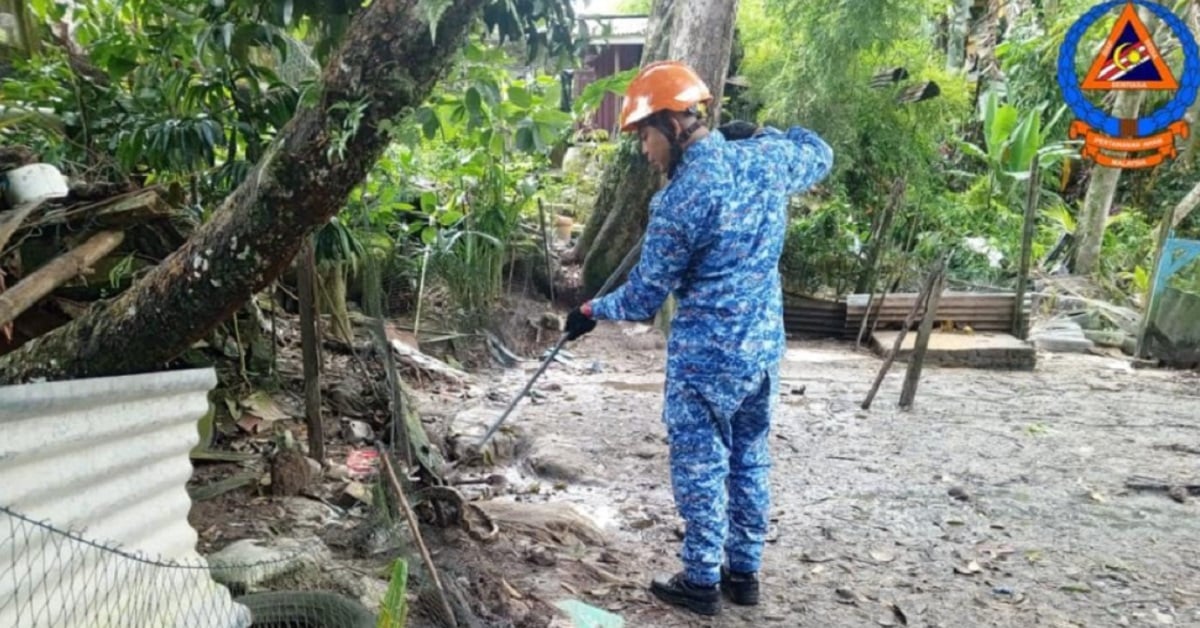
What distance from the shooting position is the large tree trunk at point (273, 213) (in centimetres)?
180

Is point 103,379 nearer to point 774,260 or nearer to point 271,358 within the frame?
point 774,260

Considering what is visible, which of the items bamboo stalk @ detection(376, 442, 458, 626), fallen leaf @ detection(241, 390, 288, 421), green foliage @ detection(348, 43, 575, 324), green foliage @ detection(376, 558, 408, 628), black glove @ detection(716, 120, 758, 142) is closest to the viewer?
green foliage @ detection(376, 558, 408, 628)

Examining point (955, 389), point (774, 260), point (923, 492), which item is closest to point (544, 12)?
point (774, 260)

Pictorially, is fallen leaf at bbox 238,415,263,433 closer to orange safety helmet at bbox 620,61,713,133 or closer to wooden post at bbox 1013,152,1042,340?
orange safety helmet at bbox 620,61,713,133

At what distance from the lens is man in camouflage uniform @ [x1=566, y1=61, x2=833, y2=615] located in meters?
2.60

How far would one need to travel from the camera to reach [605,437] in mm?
4766

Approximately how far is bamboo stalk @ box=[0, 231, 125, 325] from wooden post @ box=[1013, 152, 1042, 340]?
7.31 m

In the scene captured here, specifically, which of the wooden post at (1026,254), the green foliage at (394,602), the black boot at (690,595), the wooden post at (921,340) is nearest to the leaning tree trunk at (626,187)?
the wooden post at (921,340)

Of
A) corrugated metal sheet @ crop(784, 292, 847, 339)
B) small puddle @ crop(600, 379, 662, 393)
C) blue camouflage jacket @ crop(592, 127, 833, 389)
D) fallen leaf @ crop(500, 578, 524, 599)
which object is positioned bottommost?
corrugated metal sheet @ crop(784, 292, 847, 339)

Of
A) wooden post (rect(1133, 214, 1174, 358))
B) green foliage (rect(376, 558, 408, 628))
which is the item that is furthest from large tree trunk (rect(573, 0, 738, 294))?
green foliage (rect(376, 558, 408, 628))

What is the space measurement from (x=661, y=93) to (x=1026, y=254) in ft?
20.1

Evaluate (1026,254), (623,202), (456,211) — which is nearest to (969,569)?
(456,211)

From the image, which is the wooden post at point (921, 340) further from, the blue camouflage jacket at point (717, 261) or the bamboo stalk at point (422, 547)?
the bamboo stalk at point (422, 547)

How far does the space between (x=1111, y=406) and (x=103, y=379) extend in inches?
247
